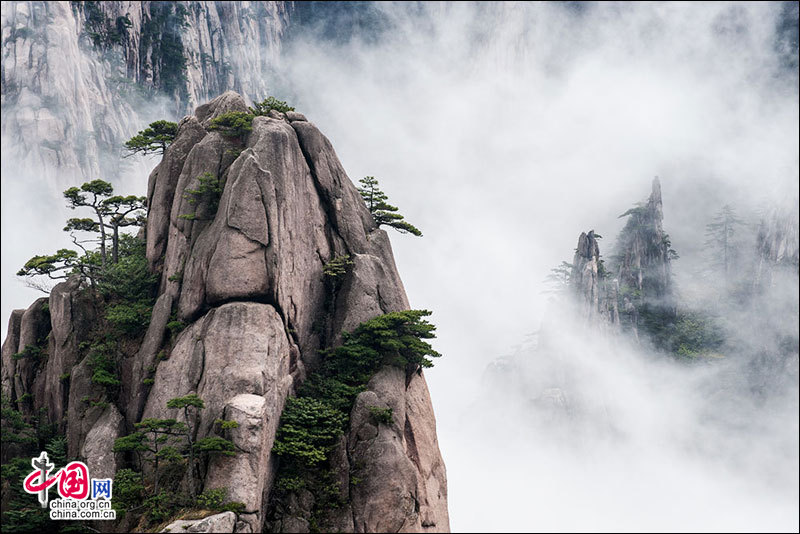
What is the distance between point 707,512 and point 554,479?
77.3 feet

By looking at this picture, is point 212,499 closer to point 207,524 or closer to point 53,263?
point 207,524

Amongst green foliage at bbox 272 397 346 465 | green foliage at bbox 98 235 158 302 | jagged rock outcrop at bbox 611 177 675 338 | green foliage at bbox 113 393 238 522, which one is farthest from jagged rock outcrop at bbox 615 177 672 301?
green foliage at bbox 113 393 238 522

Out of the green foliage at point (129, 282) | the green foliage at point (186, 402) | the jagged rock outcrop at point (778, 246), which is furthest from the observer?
the jagged rock outcrop at point (778, 246)

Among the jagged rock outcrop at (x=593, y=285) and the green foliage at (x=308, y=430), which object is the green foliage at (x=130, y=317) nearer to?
the green foliage at (x=308, y=430)

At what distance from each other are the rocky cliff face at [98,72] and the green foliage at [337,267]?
4136 cm

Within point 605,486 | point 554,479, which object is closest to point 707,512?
point 605,486

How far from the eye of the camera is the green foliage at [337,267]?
36031 millimetres

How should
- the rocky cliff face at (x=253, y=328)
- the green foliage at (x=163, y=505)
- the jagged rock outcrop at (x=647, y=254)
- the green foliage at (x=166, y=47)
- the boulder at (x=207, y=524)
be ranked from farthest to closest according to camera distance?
the jagged rock outcrop at (x=647, y=254)
the green foliage at (x=166, y=47)
the rocky cliff face at (x=253, y=328)
the green foliage at (x=163, y=505)
the boulder at (x=207, y=524)

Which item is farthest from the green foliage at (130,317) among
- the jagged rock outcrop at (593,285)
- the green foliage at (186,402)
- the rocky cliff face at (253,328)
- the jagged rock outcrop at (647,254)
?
the jagged rock outcrop at (647,254)

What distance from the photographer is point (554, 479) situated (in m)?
79.1

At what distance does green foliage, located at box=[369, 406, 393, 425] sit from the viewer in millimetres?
30781

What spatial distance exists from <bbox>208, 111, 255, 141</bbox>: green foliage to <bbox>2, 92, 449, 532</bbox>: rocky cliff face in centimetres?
57

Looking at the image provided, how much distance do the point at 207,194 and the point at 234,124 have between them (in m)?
4.59

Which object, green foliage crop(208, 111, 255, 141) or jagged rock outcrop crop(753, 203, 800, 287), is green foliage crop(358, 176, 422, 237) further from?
jagged rock outcrop crop(753, 203, 800, 287)
